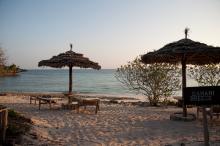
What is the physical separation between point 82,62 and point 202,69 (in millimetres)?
7384

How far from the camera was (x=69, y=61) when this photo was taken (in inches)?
581

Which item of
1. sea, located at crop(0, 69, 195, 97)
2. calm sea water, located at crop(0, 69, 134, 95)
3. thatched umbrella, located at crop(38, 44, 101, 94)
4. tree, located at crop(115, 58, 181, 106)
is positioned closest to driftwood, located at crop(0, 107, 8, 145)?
thatched umbrella, located at crop(38, 44, 101, 94)

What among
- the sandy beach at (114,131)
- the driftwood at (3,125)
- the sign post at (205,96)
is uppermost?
the sign post at (205,96)

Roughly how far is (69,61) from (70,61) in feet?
0.19

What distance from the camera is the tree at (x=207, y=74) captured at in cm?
1814

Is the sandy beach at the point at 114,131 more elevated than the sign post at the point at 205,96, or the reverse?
the sign post at the point at 205,96

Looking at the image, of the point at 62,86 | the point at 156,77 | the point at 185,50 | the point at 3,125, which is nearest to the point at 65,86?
the point at 62,86

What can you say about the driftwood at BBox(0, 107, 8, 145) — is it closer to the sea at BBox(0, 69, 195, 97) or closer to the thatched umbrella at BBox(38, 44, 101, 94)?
the thatched umbrella at BBox(38, 44, 101, 94)

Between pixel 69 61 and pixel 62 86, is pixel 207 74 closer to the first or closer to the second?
pixel 69 61

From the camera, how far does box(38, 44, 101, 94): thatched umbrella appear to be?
14.8 meters

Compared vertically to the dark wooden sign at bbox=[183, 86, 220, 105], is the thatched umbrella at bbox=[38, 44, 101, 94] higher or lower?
higher

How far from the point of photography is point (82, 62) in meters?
15.1

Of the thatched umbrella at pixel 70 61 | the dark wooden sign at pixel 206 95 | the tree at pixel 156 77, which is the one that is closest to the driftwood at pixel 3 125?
the dark wooden sign at pixel 206 95

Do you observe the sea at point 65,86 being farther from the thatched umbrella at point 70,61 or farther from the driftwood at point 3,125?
the driftwood at point 3,125
